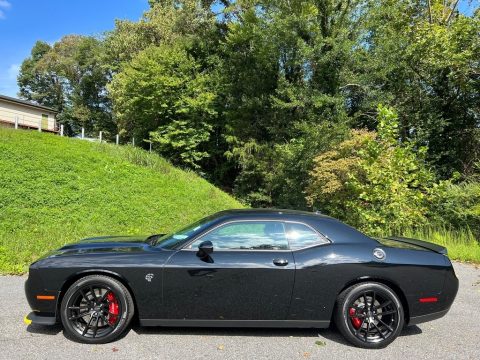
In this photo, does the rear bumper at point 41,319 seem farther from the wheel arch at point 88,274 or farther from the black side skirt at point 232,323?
the black side skirt at point 232,323

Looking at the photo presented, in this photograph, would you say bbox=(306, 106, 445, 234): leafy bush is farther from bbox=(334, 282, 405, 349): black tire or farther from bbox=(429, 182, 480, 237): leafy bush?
bbox=(334, 282, 405, 349): black tire

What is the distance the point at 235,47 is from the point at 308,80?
602 centimetres

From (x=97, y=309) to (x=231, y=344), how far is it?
145 cm

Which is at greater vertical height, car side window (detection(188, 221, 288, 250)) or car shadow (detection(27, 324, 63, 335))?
car side window (detection(188, 221, 288, 250))

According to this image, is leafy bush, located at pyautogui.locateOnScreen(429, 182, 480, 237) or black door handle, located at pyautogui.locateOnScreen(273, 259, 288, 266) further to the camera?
leafy bush, located at pyautogui.locateOnScreen(429, 182, 480, 237)

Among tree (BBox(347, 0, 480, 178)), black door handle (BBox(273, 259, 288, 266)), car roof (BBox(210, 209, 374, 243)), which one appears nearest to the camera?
black door handle (BBox(273, 259, 288, 266))

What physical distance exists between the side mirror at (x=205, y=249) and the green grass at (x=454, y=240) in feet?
21.8

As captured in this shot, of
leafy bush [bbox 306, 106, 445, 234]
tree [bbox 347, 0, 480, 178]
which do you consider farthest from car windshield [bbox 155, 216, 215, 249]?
tree [bbox 347, 0, 480, 178]

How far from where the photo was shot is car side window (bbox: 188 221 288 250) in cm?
453

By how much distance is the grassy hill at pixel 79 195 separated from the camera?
35.8ft

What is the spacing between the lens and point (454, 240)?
10266 mm

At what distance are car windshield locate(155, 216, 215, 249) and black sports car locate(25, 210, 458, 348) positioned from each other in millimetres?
45

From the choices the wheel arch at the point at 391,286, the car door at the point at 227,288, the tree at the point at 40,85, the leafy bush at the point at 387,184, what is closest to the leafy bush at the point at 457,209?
the leafy bush at the point at 387,184

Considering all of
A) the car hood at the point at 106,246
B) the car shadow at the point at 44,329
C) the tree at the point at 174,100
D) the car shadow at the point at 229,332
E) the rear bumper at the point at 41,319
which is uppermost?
the tree at the point at 174,100
